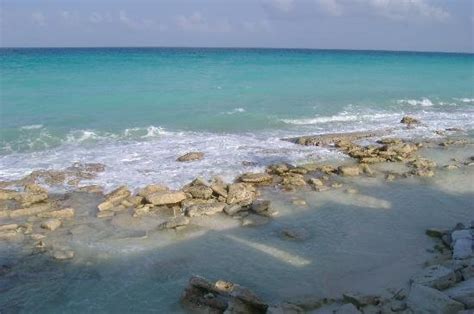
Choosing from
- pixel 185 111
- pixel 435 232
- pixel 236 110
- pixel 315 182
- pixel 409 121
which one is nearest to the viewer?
pixel 435 232

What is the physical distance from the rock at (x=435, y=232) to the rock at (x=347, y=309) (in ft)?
16.6

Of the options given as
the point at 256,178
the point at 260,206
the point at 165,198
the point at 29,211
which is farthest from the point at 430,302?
the point at 29,211

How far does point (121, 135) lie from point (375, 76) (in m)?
41.1

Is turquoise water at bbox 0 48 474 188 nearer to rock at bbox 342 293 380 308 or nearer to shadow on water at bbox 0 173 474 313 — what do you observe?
shadow on water at bbox 0 173 474 313

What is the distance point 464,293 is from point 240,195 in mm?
8224

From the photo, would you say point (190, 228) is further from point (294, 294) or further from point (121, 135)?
point (121, 135)

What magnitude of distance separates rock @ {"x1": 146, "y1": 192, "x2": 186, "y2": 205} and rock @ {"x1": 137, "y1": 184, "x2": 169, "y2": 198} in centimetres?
34

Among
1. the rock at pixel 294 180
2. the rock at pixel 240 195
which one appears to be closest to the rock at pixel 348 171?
the rock at pixel 294 180

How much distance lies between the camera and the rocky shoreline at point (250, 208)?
8.88 metres

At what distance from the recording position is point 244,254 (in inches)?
463

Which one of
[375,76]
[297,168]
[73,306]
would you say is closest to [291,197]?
[297,168]

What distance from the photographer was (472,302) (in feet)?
24.9

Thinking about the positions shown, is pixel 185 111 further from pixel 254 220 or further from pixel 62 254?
pixel 62 254

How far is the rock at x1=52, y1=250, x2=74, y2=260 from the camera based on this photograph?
11637 millimetres
